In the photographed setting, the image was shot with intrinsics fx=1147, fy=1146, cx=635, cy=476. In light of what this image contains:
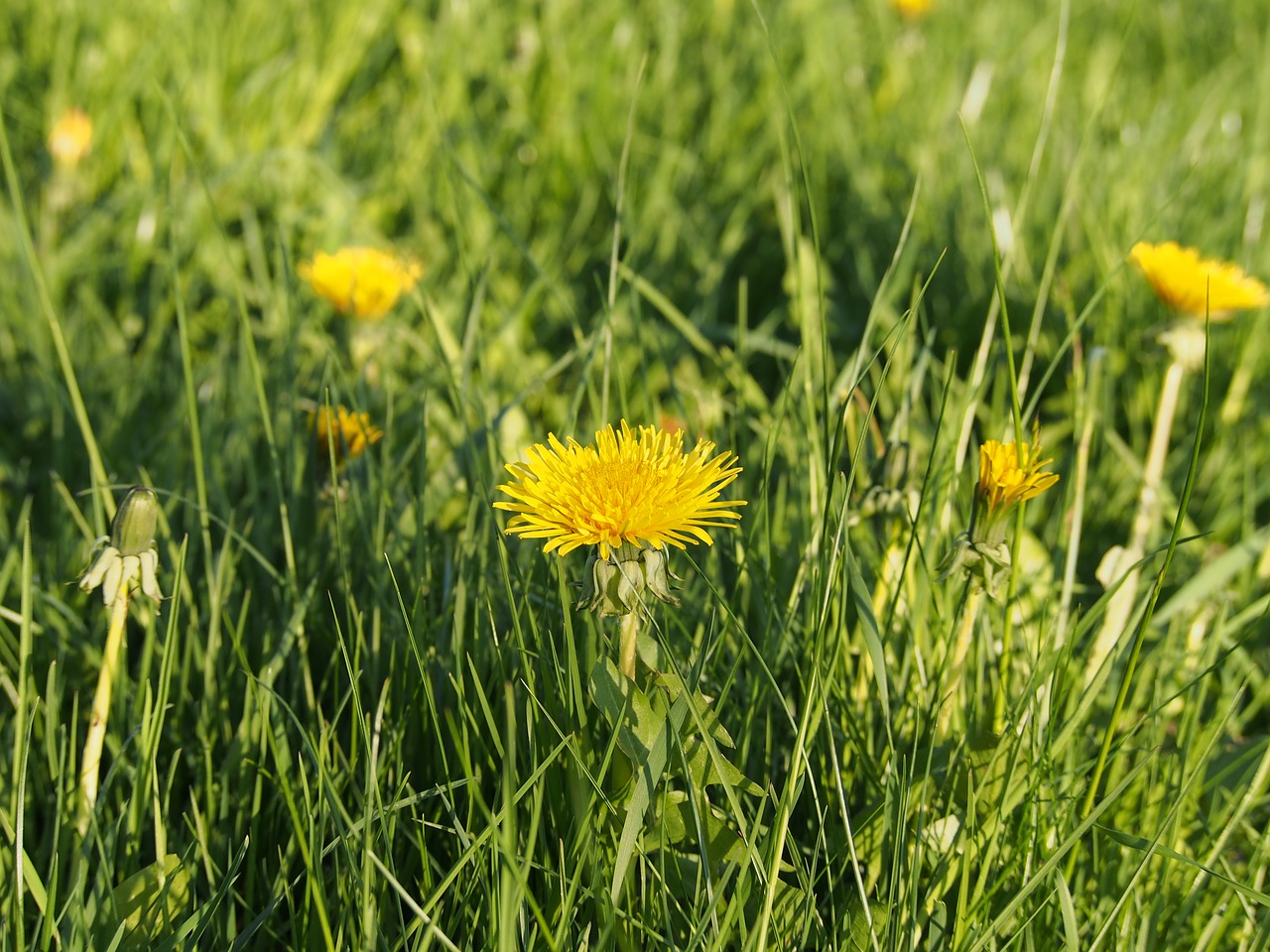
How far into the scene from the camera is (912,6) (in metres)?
3.30

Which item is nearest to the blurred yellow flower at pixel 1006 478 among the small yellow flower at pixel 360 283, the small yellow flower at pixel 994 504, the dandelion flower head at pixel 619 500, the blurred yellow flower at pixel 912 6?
the small yellow flower at pixel 994 504

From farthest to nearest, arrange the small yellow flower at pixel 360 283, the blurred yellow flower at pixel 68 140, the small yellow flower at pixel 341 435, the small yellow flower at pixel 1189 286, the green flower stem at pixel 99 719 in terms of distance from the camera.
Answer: the blurred yellow flower at pixel 68 140, the small yellow flower at pixel 360 283, the small yellow flower at pixel 1189 286, the small yellow flower at pixel 341 435, the green flower stem at pixel 99 719

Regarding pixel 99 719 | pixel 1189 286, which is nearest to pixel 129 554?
pixel 99 719

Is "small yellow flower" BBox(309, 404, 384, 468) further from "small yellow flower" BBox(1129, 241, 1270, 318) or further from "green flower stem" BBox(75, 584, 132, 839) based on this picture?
"small yellow flower" BBox(1129, 241, 1270, 318)

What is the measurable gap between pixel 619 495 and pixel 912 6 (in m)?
2.87

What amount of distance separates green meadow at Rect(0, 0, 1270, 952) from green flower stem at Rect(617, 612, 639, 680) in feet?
0.06

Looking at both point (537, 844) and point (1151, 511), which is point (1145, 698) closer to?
point (1151, 511)

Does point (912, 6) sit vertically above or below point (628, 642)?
above

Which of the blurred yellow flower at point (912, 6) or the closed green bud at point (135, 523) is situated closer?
the closed green bud at point (135, 523)

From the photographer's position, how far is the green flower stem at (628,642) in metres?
0.94

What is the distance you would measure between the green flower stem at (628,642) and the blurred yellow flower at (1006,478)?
1.11 ft

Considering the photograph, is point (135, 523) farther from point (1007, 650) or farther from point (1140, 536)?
point (1140, 536)

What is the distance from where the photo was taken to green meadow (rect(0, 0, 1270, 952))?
3.14ft

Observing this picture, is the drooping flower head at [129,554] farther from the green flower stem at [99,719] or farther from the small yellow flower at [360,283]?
the small yellow flower at [360,283]
